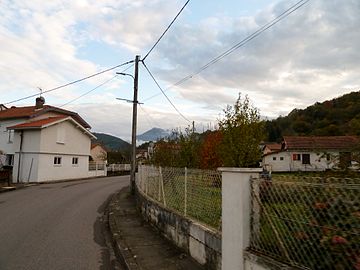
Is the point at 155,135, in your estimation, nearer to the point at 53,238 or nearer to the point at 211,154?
the point at 211,154

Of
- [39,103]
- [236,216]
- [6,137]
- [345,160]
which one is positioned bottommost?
[236,216]

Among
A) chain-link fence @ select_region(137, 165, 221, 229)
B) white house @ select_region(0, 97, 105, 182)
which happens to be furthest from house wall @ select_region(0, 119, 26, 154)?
chain-link fence @ select_region(137, 165, 221, 229)

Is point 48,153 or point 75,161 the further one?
point 75,161

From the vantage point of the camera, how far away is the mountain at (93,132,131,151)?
60938mm

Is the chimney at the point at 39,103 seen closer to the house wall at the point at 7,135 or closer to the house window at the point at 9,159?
the house wall at the point at 7,135

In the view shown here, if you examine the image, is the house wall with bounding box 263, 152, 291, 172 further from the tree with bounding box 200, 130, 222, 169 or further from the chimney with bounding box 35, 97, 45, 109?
the tree with bounding box 200, 130, 222, 169

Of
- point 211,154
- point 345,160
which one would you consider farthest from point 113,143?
point 345,160

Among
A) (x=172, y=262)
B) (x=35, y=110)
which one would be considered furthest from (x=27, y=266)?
(x=35, y=110)

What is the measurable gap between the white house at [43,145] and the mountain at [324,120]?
1847 centimetres

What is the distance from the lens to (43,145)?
28.5m

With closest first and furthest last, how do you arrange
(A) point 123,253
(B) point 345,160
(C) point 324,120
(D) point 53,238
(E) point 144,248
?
(B) point 345,160 < (A) point 123,253 < (E) point 144,248 < (D) point 53,238 < (C) point 324,120

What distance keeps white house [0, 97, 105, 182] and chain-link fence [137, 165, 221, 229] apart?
2261 centimetres

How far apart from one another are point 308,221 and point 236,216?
1.05 metres

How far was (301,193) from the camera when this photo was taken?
3379 millimetres
